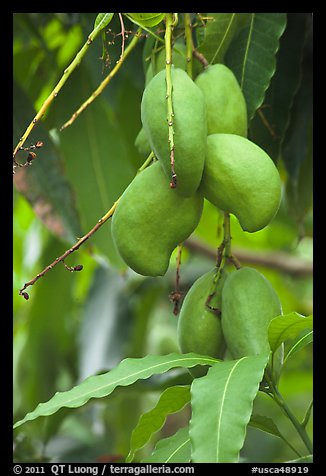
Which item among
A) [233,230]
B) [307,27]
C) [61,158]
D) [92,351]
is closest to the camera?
[307,27]

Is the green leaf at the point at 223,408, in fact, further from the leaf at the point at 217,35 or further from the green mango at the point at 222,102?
the leaf at the point at 217,35

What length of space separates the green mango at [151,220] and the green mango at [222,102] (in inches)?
2.9

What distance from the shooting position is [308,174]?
1.14 m

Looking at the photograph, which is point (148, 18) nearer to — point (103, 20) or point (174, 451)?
point (103, 20)

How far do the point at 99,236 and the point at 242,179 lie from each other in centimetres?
48

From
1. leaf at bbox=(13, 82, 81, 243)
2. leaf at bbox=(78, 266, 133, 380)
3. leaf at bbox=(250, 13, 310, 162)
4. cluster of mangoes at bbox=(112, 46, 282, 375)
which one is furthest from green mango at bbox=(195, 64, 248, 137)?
leaf at bbox=(78, 266, 133, 380)

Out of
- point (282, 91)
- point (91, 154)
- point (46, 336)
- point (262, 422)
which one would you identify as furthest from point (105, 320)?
point (262, 422)

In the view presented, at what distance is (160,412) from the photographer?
2.70 ft

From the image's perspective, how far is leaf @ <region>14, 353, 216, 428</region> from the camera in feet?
2.43

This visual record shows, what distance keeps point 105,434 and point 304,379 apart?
0.50 m

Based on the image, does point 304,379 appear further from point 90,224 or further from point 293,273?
point 90,224

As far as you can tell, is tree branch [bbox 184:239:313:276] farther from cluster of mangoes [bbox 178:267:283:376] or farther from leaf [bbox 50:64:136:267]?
cluster of mangoes [bbox 178:267:283:376]

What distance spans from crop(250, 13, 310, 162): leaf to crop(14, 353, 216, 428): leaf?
341 millimetres
